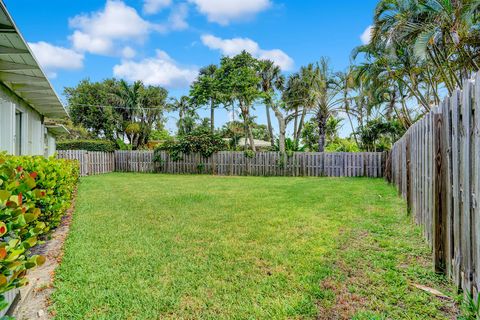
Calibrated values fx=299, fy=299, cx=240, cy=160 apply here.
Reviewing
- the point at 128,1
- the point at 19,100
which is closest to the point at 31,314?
the point at 19,100

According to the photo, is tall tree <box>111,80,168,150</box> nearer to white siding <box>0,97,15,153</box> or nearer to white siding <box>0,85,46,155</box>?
white siding <box>0,85,46,155</box>

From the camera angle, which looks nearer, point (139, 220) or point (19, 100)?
point (139, 220)

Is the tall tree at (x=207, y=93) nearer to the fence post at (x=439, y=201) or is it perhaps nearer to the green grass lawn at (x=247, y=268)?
the green grass lawn at (x=247, y=268)

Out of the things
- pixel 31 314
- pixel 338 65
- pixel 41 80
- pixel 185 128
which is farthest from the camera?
pixel 185 128

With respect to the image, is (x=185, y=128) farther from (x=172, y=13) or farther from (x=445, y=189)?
(x=445, y=189)

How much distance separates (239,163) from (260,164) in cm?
136

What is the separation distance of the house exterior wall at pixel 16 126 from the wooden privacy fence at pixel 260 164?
997cm

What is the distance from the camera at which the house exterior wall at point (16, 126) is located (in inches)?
219

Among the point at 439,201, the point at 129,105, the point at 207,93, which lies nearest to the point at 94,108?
the point at 129,105

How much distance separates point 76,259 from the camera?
3.53 meters

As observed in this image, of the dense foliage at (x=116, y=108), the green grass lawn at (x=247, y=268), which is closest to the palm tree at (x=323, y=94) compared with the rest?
the green grass lawn at (x=247, y=268)

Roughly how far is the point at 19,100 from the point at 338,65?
2014cm

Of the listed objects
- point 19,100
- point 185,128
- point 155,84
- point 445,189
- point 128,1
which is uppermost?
point 155,84

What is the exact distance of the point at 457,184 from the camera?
99.8 inches
